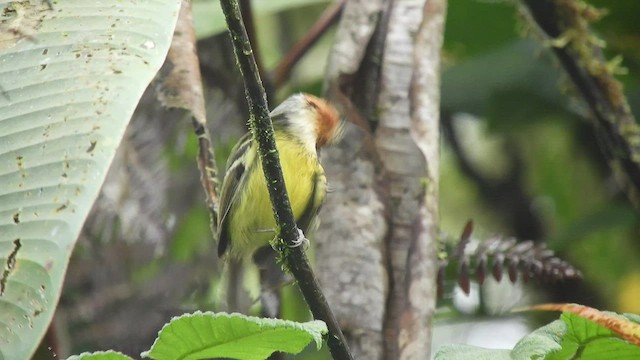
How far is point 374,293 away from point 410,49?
61 centimetres

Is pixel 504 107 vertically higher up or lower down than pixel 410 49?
lower down

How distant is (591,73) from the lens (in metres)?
2.69

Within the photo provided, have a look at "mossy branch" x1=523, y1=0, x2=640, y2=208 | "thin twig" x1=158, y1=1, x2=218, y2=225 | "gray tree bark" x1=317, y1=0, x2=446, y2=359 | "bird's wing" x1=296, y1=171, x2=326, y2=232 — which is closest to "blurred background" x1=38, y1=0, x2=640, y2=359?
"mossy branch" x1=523, y1=0, x2=640, y2=208

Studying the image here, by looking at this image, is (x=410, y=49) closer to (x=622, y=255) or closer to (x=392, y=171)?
(x=392, y=171)

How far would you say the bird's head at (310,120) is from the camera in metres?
2.27

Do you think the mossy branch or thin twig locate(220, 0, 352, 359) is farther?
the mossy branch

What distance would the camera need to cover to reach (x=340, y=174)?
7.52 ft

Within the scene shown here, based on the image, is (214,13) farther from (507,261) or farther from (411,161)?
(507,261)

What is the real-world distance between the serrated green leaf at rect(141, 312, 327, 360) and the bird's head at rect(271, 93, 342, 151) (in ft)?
3.61

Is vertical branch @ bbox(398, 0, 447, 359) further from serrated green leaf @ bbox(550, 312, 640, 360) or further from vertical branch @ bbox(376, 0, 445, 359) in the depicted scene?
serrated green leaf @ bbox(550, 312, 640, 360)

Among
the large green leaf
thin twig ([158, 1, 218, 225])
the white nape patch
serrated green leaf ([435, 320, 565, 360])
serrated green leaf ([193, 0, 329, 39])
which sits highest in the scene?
the large green leaf

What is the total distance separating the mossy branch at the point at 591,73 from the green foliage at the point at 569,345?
1406 mm

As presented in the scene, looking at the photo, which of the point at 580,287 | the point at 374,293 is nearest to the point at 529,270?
the point at 374,293

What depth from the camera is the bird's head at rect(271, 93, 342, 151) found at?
227cm
